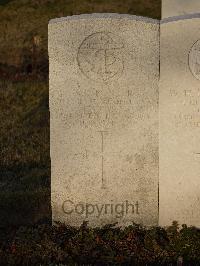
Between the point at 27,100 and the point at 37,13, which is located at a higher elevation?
the point at 37,13

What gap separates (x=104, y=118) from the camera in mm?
5383

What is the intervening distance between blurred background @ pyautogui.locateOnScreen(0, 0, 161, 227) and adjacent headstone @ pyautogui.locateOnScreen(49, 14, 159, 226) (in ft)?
2.50

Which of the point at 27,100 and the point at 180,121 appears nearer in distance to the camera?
the point at 180,121

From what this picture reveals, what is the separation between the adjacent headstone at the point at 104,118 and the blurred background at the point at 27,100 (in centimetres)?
76

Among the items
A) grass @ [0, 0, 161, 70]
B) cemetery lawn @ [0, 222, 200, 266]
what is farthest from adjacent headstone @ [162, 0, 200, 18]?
grass @ [0, 0, 161, 70]

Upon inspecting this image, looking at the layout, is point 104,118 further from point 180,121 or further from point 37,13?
point 37,13

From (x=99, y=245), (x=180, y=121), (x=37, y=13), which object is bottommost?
(x=99, y=245)

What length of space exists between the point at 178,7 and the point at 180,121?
376 cm

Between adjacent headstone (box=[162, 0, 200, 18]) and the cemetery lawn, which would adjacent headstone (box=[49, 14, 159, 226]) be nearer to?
the cemetery lawn

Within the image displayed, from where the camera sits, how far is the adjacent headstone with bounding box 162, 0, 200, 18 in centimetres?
842

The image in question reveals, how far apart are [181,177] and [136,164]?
0.51 metres

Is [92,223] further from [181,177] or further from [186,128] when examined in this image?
[186,128]

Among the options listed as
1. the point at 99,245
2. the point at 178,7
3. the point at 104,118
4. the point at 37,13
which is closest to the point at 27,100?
the point at 178,7

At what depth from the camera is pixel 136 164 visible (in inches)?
215
